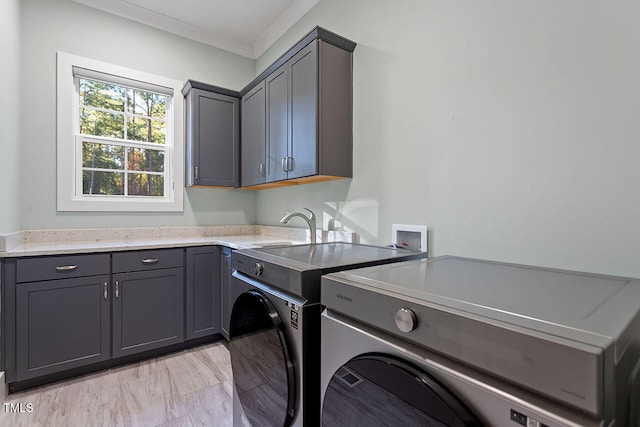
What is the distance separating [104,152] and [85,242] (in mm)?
828

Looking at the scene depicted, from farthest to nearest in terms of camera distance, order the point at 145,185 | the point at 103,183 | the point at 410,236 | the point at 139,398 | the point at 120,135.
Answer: the point at 145,185
the point at 120,135
the point at 103,183
the point at 139,398
the point at 410,236

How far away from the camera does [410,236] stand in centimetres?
168

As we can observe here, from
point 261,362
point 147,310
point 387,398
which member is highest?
point 387,398

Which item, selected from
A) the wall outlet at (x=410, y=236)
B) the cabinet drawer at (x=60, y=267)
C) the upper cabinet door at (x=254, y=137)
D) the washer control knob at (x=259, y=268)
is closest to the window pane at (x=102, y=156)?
the cabinet drawer at (x=60, y=267)

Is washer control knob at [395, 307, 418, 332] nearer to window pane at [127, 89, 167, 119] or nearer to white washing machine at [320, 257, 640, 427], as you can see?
white washing machine at [320, 257, 640, 427]

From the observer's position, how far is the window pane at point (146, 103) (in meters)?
2.88

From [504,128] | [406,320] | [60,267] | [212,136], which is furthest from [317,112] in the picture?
[60,267]

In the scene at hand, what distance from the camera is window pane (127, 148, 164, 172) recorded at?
2895mm

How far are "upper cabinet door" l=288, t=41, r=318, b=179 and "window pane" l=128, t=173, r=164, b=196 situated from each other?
61.8 inches

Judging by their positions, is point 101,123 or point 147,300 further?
point 101,123

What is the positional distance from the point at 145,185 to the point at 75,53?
119cm

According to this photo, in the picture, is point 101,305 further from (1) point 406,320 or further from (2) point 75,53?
(1) point 406,320

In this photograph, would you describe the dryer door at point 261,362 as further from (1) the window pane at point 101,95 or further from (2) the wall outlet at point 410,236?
(1) the window pane at point 101,95

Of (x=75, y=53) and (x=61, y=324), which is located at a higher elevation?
(x=75, y=53)
